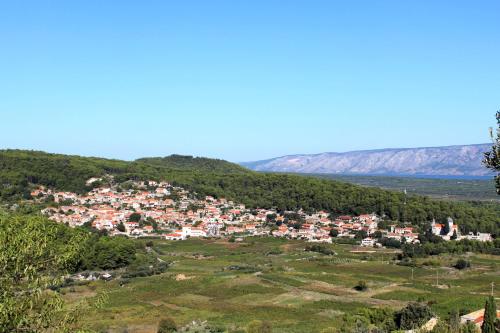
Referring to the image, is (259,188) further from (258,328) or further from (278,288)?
(258,328)

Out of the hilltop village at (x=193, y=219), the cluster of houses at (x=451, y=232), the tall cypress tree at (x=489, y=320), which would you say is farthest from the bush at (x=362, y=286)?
the cluster of houses at (x=451, y=232)

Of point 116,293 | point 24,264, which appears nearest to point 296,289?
point 116,293

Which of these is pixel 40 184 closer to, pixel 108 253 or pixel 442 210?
pixel 108 253

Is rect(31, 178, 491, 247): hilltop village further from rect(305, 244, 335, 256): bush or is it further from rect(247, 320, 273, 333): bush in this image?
rect(247, 320, 273, 333): bush

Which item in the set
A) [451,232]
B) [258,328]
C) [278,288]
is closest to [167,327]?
[258,328]

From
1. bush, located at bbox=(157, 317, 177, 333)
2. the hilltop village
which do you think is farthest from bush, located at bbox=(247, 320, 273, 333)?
the hilltop village

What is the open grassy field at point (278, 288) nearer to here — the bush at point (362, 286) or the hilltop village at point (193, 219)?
the bush at point (362, 286)
